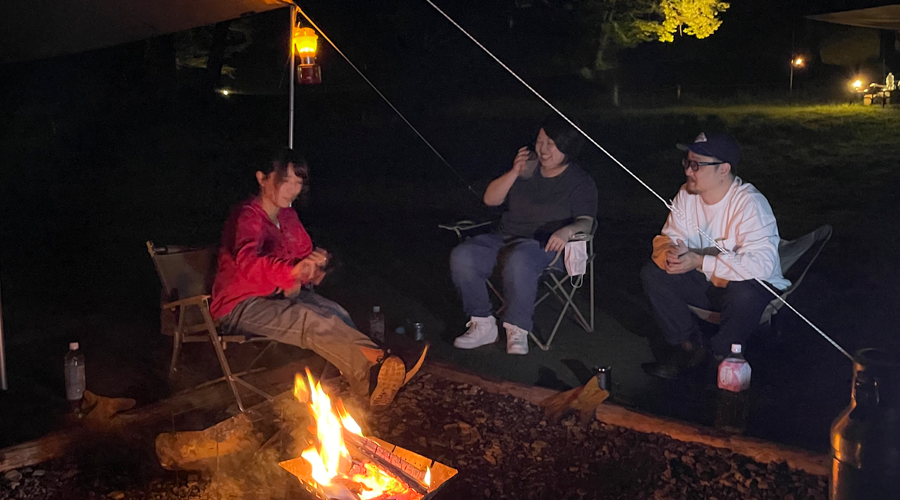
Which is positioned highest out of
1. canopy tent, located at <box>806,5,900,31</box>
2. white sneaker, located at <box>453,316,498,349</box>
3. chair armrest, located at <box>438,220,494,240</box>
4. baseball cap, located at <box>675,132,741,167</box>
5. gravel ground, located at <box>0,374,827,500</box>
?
canopy tent, located at <box>806,5,900,31</box>

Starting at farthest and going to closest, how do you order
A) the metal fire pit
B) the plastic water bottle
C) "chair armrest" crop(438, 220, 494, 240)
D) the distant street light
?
the distant street light, "chair armrest" crop(438, 220, 494, 240), the plastic water bottle, the metal fire pit

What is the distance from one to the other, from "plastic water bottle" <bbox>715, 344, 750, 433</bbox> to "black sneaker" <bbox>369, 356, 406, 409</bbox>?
128 cm

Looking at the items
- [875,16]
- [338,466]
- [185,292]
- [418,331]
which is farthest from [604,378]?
[875,16]

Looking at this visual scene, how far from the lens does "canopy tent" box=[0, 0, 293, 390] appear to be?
139 inches

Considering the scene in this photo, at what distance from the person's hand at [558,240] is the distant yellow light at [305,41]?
182 cm

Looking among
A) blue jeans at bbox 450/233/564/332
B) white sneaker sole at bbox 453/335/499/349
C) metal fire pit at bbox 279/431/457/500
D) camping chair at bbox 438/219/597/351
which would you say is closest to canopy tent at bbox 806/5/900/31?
camping chair at bbox 438/219/597/351

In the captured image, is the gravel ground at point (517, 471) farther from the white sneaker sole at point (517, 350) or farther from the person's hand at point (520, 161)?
the person's hand at point (520, 161)

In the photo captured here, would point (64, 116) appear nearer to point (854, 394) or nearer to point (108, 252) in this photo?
point (108, 252)

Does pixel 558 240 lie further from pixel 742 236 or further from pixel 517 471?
pixel 517 471

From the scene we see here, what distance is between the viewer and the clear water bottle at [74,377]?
3090 mm

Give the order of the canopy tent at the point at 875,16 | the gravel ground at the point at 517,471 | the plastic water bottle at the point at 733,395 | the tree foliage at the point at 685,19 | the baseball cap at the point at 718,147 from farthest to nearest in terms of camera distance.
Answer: the tree foliage at the point at 685,19, the canopy tent at the point at 875,16, the baseball cap at the point at 718,147, the plastic water bottle at the point at 733,395, the gravel ground at the point at 517,471

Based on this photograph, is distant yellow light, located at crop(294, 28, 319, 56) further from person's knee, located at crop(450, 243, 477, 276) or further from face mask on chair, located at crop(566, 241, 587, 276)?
face mask on chair, located at crop(566, 241, 587, 276)

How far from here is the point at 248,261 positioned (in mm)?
3033

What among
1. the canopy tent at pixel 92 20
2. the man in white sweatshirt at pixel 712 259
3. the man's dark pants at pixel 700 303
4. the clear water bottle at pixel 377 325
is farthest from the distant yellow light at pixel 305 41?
the man's dark pants at pixel 700 303
